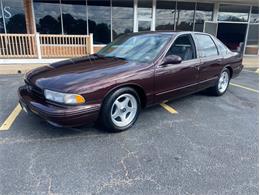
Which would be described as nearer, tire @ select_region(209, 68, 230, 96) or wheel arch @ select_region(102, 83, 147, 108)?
wheel arch @ select_region(102, 83, 147, 108)

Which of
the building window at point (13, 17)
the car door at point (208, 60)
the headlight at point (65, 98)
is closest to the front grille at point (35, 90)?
the headlight at point (65, 98)

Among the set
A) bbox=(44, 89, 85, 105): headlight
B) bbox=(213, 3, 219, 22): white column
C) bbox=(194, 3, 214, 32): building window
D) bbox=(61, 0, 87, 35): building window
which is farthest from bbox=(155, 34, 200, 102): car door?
bbox=(213, 3, 219, 22): white column

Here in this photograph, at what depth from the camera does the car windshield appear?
3580 millimetres

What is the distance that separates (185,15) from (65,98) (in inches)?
428

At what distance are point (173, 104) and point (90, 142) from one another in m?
2.23

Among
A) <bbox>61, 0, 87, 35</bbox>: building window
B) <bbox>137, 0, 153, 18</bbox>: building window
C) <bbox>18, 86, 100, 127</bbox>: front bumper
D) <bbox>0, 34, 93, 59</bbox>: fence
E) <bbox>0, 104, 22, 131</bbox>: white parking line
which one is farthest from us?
<bbox>137, 0, 153, 18</bbox>: building window

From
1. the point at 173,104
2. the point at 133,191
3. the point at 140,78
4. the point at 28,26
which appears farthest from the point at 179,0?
the point at 133,191

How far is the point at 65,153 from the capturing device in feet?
8.93

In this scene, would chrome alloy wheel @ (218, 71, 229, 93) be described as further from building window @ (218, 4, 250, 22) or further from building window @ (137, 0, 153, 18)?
building window @ (218, 4, 250, 22)

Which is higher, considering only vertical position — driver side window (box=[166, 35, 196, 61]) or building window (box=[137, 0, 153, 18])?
building window (box=[137, 0, 153, 18])

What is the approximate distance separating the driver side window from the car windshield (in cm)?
22

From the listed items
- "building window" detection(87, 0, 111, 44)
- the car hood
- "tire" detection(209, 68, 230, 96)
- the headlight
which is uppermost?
"building window" detection(87, 0, 111, 44)

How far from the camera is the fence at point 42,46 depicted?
8234mm

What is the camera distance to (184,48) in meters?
4.14
